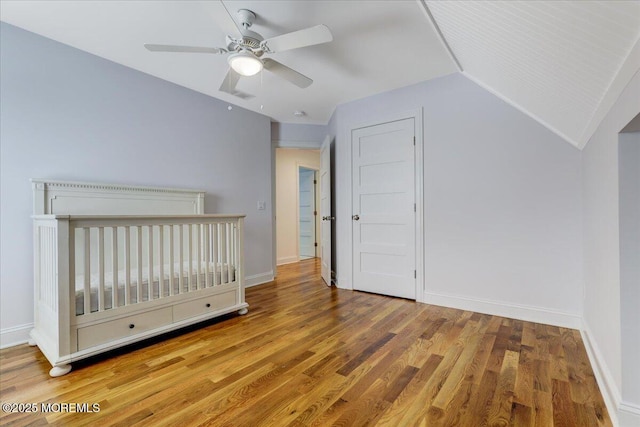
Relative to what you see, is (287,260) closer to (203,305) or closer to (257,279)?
(257,279)

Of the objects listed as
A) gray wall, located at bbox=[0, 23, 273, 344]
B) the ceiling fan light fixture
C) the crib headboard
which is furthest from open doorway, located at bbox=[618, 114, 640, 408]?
gray wall, located at bbox=[0, 23, 273, 344]

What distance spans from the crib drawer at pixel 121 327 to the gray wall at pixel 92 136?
2.71ft

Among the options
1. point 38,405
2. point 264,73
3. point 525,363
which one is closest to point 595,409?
point 525,363

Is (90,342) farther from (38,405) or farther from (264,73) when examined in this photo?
(264,73)

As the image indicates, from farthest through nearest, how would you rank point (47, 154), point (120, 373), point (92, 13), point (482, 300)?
1. point (482, 300)
2. point (47, 154)
3. point (92, 13)
4. point (120, 373)

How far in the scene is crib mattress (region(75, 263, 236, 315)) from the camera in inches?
72.8

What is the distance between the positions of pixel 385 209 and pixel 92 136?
2.90 meters

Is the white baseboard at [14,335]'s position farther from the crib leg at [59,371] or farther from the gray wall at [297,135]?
the gray wall at [297,135]

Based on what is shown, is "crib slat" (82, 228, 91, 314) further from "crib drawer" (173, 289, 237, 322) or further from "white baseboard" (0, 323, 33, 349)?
"white baseboard" (0, 323, 33, 349)

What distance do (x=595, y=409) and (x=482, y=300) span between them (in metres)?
1.30

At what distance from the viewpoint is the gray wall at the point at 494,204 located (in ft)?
7.55

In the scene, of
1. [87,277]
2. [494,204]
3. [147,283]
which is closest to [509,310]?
[494,204]

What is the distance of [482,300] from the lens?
2609 mm

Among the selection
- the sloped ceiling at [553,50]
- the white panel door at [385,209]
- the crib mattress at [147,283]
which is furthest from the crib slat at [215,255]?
the sloped ceiling at [553,50]
